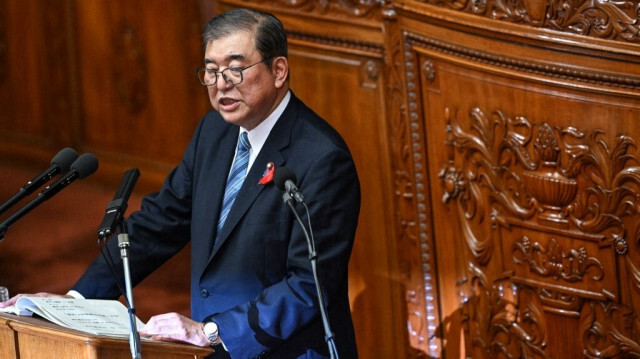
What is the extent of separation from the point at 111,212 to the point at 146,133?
3.89m

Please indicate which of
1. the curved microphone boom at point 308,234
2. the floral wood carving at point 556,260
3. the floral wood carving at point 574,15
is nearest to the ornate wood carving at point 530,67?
the floral wood carving at point 574,15

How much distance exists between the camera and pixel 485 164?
175 inches

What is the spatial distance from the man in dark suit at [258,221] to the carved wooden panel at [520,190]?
103 cm

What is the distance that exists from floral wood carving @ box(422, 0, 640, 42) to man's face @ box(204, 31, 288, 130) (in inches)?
45.8

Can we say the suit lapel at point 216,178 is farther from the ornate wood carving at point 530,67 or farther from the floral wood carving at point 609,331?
the floral wood carving at point 609,331

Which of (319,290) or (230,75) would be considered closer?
(319,290)

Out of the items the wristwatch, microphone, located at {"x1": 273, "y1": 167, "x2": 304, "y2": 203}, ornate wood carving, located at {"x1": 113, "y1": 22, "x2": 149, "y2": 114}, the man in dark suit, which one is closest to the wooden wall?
the man in dark suit

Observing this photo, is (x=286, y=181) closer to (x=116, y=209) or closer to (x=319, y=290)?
(x=319, y=290)

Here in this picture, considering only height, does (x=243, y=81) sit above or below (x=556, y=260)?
above

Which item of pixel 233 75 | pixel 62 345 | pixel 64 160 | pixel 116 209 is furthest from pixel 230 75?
pixel 62 345

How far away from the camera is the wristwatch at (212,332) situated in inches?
121

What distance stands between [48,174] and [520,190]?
76.9 inches

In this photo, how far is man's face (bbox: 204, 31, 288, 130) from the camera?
3346 millimetres

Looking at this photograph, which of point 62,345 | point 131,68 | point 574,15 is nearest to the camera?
point 62,345
